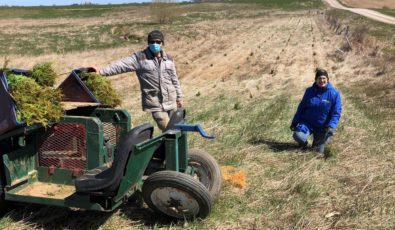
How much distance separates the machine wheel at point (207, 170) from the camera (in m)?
5.10

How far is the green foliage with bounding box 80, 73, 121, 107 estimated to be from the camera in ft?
→ 17.8

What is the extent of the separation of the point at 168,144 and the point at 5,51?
21.6 meters

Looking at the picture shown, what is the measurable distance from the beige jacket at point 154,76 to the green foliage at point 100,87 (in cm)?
38

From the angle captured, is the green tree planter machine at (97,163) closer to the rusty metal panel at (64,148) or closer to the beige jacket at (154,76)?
the rusty metal panel at (64,148)

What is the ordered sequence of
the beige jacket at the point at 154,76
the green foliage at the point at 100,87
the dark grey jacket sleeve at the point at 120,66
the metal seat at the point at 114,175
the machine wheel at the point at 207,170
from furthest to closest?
the beige jacket at the point at 154,76 → the dark grey jacket sleeve at the point at 120,66 → the green foliage at the point at 100,87 → the machine wheel at the point at 207,170 → the metal seat at the point at 114,175

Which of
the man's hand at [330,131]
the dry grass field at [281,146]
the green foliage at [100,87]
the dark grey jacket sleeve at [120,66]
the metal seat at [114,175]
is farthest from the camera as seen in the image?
the man's hand at [330,131]

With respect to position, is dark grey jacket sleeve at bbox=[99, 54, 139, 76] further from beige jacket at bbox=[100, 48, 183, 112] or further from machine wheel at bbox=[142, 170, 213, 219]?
machine wheel at bbox=[142, 170, 213, 219]

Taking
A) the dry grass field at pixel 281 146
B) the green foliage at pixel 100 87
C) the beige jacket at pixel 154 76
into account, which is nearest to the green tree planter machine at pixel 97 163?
the green foliage at pixel 100 87

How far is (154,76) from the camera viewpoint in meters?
6.00

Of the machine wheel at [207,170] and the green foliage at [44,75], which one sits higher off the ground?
the green foliage at [44,75]

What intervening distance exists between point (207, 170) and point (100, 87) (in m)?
1.57

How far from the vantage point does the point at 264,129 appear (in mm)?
8258

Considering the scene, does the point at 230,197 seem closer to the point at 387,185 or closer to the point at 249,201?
the point at 249,201

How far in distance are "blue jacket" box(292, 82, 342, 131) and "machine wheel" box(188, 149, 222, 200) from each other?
7.99 feet
